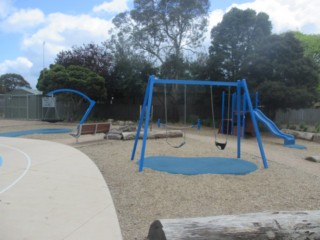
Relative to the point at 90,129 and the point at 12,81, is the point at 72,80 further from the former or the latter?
the point at 12,81

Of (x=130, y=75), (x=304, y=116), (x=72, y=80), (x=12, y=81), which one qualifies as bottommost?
(x=304, y=116)

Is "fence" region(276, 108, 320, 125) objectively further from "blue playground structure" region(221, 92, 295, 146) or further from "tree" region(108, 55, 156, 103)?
"blue playground structure" region(221, 92, 295, 146)

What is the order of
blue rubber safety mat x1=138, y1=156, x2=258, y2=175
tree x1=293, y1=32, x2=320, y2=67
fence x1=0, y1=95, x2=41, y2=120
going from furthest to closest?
tree x1=293, y1=32, x2=320, y2=67 → fence x1=0, y1=95, x2=41, y2=120 → blue rubber safety mat x1=138, y1=156, x2=258, y2=175

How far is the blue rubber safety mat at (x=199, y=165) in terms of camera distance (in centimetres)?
748

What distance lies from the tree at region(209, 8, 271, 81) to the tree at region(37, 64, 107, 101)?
8.48 meters

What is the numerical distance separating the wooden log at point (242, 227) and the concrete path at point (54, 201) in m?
0.93

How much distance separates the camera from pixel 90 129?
1315 cm

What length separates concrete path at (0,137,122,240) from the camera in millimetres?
3719

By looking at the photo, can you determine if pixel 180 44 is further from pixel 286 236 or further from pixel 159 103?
pixel 286 236

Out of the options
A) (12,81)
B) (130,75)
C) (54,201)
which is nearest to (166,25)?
(130,75)

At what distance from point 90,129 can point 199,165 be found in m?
6.30

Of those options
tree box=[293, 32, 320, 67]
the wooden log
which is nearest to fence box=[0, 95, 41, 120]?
the wooden log

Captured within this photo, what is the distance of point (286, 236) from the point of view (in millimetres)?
3193

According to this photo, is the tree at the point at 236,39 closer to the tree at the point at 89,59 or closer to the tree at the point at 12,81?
the tree at the point at 89,59
